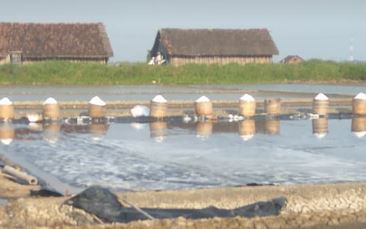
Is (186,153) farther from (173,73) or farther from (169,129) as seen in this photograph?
(173,73)

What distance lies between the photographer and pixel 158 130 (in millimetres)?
16156

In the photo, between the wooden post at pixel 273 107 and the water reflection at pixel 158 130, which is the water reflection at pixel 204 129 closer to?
the water reflection at pixel 158 130

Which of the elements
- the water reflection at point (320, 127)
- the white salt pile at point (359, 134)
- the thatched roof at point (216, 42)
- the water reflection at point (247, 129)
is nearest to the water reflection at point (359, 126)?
the white salt pile at point (359, 134)

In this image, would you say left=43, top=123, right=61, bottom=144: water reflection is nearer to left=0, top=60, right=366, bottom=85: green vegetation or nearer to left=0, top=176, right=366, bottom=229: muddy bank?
left=0, top=176, right=366, bottom=229: muddy bank

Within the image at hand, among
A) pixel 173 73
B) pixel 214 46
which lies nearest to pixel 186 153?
pixel 173 73

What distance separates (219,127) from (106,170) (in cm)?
632

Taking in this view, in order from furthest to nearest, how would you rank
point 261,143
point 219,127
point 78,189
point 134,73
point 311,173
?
point 134,73, point 219,127, point 261,143, point 311,173, point 78,189

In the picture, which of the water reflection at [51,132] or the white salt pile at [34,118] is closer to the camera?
the water reflection at [51,132]

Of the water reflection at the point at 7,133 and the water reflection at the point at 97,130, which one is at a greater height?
the water reflection at the point at 7,133

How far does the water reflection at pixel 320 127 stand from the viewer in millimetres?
15445

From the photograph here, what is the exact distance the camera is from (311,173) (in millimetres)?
10461

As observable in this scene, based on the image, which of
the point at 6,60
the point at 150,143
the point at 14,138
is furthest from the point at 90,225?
the point at 6,60

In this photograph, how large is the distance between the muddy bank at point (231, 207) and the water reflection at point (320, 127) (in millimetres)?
6689

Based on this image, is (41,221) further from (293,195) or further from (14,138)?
(14,138)
